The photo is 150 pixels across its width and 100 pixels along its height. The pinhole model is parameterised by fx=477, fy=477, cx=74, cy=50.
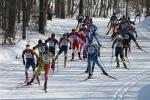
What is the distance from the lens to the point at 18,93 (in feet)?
55.8

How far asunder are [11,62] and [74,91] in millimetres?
7528

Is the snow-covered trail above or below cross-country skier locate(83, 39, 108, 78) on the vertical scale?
below

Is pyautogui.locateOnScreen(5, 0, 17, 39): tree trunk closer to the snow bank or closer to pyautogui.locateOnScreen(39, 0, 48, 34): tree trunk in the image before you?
pyautogui.locateOnScreen(39, 0, 48, 34): tree trunk

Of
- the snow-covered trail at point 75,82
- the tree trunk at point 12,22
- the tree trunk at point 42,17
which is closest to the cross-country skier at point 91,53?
the snow-covered trail at point 75,82

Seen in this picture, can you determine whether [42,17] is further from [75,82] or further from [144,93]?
[144,93]

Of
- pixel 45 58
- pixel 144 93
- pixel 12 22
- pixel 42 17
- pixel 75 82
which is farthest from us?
pixel 42 17

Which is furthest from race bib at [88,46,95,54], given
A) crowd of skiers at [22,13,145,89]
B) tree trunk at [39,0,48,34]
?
tree trunk at [39,0,48,34]

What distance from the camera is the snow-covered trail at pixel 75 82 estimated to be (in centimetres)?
1683

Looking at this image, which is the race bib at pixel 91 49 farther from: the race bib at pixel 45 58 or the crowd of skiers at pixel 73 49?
the race bib at pixel 45 58

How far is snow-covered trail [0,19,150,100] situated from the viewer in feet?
55.2

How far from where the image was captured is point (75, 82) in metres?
19.7

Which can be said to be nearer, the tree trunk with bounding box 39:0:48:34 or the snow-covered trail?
the snow-covered trail

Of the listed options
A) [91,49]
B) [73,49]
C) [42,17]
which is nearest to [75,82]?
[91,49]

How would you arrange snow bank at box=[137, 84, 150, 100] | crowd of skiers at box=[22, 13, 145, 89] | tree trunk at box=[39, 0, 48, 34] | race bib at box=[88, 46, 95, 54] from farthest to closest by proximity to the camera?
1. tree trunk at box=[39, 0, 48, 34]
2. race bib at box=[88, 46, 95, 54]
3. crowd of skiers at box=[22, 13, 145, 89]
4. snow bank at box=[137, 84, 150, 100]
